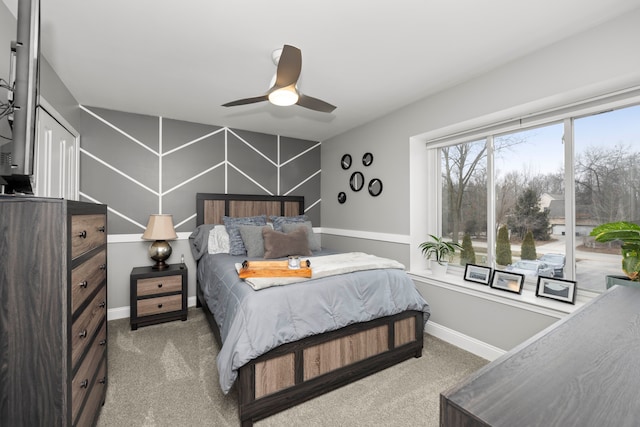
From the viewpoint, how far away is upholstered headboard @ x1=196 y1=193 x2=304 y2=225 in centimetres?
388

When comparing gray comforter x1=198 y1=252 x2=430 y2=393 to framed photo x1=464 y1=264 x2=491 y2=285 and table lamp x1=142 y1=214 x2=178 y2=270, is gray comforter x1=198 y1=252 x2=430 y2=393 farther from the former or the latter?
table lamp x1=142 y1=214 x2=178 y2=270

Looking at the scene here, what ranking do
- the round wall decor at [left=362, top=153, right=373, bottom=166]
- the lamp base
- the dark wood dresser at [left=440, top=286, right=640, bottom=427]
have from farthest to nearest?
the round wall decor at [left=362, top=153, right=373, bottom=166] → the lamp base → the dark wood dresser at [left=440, top=286, right=640, bottom=427]

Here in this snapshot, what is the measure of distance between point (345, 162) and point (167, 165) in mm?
2422

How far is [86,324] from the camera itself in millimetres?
1458

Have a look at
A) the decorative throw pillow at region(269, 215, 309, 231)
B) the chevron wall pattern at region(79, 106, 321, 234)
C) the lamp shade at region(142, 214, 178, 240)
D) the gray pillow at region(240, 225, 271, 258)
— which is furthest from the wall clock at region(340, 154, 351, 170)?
the lamp shade at region(142, 214, 178, 240)

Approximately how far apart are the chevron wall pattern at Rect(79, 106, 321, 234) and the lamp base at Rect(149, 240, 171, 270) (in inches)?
13.9

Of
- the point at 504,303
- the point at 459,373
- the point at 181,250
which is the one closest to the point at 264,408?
the point at 459,373

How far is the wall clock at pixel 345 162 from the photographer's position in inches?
166

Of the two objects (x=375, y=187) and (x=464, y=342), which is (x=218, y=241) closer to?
(x=375, y=187)

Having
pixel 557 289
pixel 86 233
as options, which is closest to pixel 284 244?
pixel 86 233

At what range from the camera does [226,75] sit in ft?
8.47

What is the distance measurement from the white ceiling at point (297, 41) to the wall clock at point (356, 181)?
116 centimetres

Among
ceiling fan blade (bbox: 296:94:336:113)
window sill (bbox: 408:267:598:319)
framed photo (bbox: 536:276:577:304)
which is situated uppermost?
ceiling fan blade (bbox: 296:94:336:113)

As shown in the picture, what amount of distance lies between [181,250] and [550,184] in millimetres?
4062
